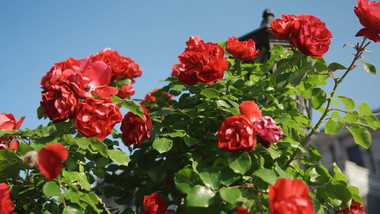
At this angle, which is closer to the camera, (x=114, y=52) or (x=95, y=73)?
(x=95, y=73)

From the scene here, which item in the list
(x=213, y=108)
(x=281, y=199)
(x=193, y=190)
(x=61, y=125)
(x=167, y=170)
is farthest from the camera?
(x=167, y=170)

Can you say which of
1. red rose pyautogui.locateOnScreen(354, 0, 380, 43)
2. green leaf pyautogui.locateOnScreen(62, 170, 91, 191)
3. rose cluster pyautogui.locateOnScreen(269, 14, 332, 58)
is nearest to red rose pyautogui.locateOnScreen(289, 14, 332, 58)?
rose cluster pyautogui.locateOnScreen(269, 14, 332, 58)

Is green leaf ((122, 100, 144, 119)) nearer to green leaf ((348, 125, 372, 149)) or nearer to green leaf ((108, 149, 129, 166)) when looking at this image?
green leaf ((108, 149, 129, 166))

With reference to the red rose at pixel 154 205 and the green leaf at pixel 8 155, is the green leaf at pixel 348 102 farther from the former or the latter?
the green leaf at pixel 8 155

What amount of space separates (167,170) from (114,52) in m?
0.63

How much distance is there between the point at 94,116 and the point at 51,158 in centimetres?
21

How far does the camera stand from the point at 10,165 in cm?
99

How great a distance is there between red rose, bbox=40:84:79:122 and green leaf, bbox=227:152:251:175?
1.51 ft

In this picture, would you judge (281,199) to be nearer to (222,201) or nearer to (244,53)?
(222,201)

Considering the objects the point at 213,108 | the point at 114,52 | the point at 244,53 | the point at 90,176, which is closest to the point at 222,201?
the point at 213,108

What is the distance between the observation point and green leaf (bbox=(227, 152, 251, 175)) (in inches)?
38.2

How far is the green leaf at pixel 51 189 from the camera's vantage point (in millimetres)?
963

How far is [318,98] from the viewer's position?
1.36m

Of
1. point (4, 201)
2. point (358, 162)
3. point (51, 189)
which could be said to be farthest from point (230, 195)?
point (358, 162)
